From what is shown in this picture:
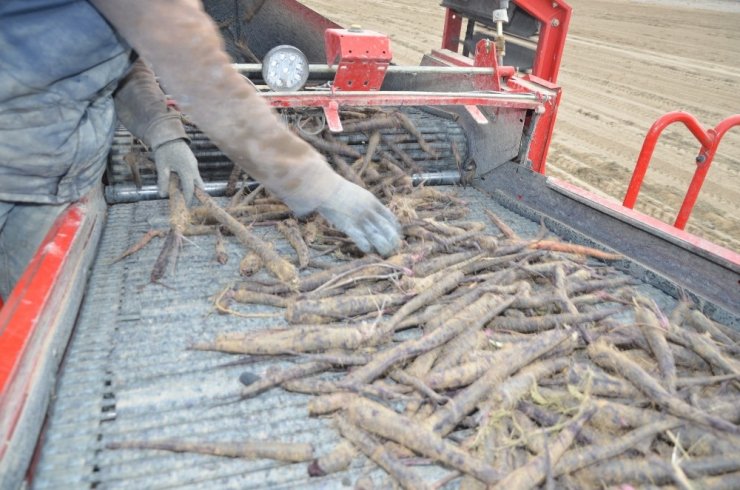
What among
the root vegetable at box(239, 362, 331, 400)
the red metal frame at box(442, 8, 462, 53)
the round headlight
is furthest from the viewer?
the red metal frame at box(442, 8, 462, 53)

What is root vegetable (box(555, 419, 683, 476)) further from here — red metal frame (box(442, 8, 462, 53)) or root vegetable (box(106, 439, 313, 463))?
red metal frame (box(442, 8, 462, 53))

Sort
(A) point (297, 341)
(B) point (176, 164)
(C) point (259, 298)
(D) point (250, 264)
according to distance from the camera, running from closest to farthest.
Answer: (A) point (297, 341)
(C) point (259, 298)
(D) point (250, 264)
(B) point (176, 164)

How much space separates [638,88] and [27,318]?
10312mm

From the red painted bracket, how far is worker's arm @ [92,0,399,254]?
1.17 meters

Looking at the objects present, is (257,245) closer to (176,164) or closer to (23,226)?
(176,164)

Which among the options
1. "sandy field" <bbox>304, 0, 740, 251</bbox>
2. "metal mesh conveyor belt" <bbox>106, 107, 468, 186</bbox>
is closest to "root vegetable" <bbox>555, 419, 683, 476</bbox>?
"metal mesh conveyor belt" <bbox>106, 107, 468, 186</bbox>

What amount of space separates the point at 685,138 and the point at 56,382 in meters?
8.04

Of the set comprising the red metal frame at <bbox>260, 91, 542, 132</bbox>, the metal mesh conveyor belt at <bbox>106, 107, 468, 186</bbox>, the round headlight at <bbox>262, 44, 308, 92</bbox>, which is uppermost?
the round headlight at <bbox>262, 44, 308, 92</bbox>

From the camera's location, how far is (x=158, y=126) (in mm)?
2850

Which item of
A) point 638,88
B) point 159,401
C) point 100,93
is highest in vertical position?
point 100,93

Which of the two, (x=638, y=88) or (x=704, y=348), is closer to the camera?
(x=704, y=348)

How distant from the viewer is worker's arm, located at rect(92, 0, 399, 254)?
181cm

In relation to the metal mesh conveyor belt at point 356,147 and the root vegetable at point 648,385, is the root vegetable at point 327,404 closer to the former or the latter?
the root vegetable at point 648,385

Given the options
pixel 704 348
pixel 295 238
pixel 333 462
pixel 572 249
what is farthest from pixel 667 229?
pixel 333 462
